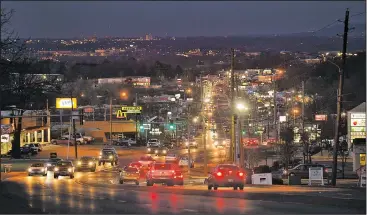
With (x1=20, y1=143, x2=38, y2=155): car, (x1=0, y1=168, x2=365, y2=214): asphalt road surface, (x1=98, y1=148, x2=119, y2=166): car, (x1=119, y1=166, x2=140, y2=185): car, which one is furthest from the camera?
(x1=20, y1=143, x2=38, y2=155): car

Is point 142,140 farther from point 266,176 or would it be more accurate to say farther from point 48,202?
point 48,202

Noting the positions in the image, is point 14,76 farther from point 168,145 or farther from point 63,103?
point 168,145

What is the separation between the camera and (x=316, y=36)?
57.8 metres

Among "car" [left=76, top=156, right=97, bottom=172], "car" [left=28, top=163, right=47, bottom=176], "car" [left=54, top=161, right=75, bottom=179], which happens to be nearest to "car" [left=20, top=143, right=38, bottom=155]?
"car" [left=76, top=156, right=97, bottom=172]

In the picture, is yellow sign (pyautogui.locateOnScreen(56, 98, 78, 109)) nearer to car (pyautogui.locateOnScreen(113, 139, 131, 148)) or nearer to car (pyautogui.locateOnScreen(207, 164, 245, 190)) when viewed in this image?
car (pyautogui.locateOnScreen(113, 139, 131, 148))

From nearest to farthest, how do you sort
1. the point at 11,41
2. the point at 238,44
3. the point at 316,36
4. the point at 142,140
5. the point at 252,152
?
the point at 11,41, the point at 316,36, the point at 238,44, the point at 252,152, the point at 142,140

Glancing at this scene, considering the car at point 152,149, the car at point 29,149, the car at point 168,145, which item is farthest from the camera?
the car at point 168,145

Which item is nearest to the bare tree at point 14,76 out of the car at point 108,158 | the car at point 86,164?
the car at point 86,164

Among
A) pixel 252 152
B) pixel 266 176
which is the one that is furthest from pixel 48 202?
pixel 252 152

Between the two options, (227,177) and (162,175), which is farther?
(162,175)

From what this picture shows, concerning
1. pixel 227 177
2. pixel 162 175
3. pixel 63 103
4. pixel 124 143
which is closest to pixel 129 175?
pixel 162 175

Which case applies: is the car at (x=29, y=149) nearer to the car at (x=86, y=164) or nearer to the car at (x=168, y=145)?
the car at (x=168, y=145)

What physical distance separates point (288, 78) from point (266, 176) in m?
51.7

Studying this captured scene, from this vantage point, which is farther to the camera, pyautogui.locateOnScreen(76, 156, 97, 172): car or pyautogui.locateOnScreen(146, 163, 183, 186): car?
pyautogui.locateOnScreen(76, 156, 97, 172): car
